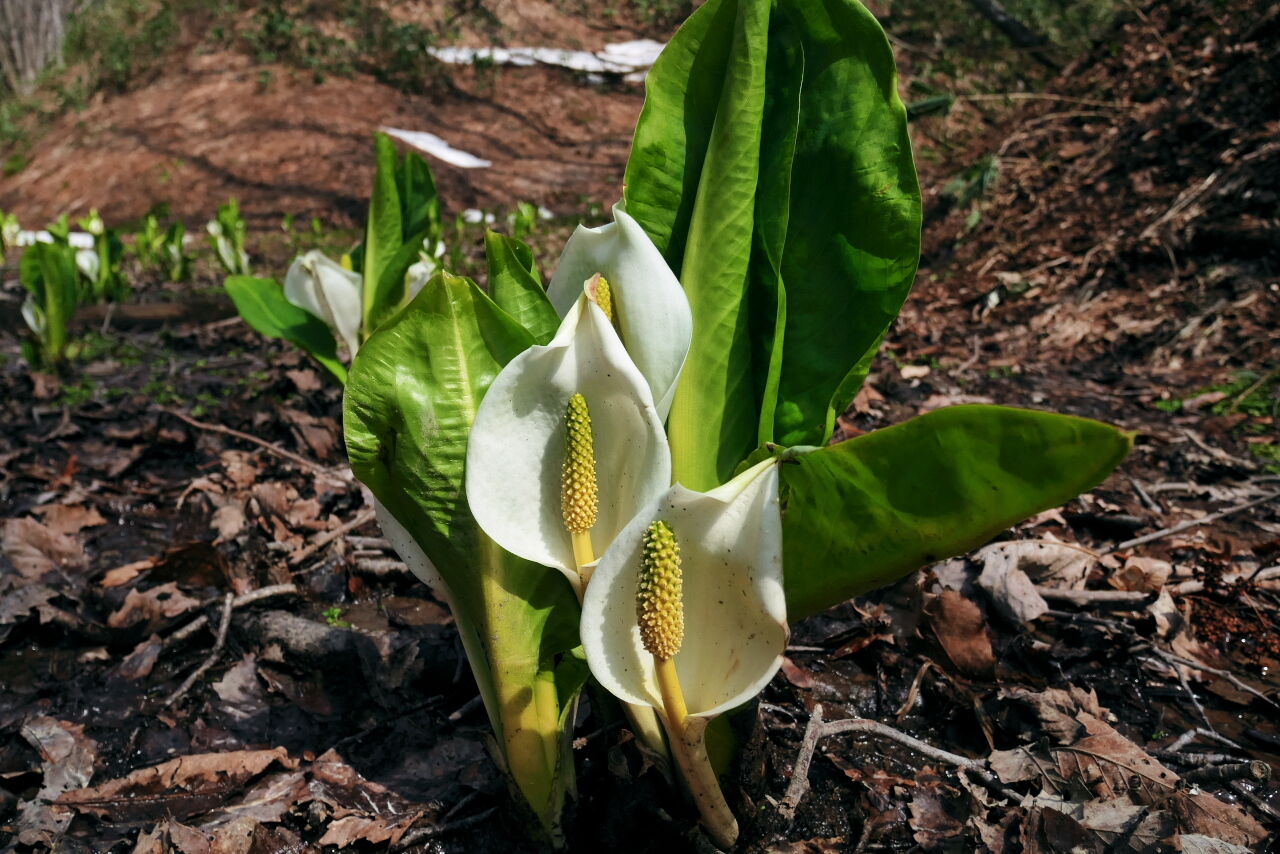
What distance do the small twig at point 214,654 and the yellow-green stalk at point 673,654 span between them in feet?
3.14

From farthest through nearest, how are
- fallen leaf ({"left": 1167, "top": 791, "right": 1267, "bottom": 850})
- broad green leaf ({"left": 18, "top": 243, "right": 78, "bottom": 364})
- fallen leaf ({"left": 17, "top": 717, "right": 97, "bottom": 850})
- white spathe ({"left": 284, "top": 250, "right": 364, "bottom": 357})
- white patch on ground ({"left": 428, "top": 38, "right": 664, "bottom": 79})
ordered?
white patch on ground ({"left": 428, "top": 38, "right": 664, "bottom": 79}), broad green leaf ({"left": 18, "top": 243, "right": 78, "bottom": 364}), white spathe ({"left": 284, "top": 250, "right": 364, "bottom": 357}), fallen leaf ({"left": 17, "top": 717, "right": 97, "bottom": 850}), fallen leaf ({"left": 1167, "top": 791, "right": 1267, "bottom": 850})

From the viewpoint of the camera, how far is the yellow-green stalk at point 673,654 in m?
0.69

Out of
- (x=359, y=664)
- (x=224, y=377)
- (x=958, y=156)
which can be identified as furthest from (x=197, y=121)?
(x=359, y=664)

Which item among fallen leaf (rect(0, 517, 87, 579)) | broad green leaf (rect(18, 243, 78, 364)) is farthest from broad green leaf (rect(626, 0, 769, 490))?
broad green leaf (rect(18, 243, 78, 364))

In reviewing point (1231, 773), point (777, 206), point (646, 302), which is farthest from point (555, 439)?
point (1231, 773)

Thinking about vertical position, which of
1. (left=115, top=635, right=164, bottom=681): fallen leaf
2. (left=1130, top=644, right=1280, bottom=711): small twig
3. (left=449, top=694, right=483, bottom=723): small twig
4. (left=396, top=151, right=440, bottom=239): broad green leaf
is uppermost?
(left=396, top=151, right=440, bottom=239): broad green leaf

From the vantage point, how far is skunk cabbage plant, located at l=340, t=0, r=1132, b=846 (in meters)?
0.70

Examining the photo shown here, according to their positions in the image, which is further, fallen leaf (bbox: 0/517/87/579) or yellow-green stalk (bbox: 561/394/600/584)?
A: fallen leaf (bbox: 0/517/87/579)

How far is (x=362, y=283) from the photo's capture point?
213 centimetres

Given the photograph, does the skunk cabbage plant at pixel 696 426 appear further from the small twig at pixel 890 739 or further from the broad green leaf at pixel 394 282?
the broad green leaf at pixel 394 282

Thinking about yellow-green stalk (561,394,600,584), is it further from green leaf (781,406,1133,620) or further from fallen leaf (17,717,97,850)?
fallen leaf (17,717,97,850)

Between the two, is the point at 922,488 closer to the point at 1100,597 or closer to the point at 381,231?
the point at 1100,597

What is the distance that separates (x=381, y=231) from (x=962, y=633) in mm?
1565

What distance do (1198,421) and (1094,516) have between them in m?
0.90
